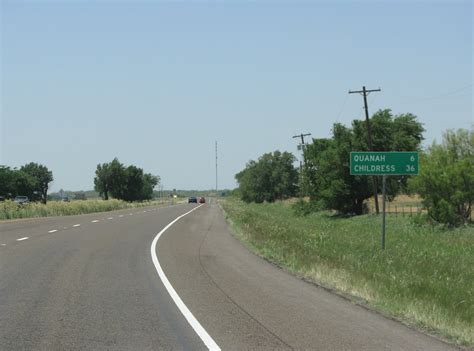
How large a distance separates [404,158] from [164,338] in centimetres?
1409

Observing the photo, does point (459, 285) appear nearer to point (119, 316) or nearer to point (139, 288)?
point (139, 288)

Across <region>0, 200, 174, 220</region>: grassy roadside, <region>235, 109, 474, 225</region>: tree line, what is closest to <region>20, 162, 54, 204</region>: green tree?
<region>0, 200, 174, 220</region>: grassy roadside

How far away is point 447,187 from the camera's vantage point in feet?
123

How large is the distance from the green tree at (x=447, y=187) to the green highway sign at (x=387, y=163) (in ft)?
59.0

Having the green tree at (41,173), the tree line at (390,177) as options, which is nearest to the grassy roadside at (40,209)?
the tree line at (390,177)

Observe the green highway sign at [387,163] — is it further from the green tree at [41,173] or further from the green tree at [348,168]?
the green tree at [41,173]

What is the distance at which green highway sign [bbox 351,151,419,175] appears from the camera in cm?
2011

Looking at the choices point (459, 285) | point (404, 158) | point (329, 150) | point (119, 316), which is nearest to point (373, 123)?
point (329, 150)

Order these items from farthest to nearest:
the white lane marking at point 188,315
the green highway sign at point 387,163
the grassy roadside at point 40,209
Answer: the grassy roadside at point 40,209
the green highway sign at point 387,163
the white lane marking at point 188,315

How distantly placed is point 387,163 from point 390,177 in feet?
133

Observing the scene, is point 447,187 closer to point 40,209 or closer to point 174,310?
point 174,310

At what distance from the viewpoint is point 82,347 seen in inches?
293

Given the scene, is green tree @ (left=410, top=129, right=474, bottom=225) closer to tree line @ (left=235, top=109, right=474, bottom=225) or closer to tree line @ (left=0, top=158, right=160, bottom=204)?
tree line @ (left=235, top=109, right=474, bottom=225)

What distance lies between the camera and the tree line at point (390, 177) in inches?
1474
